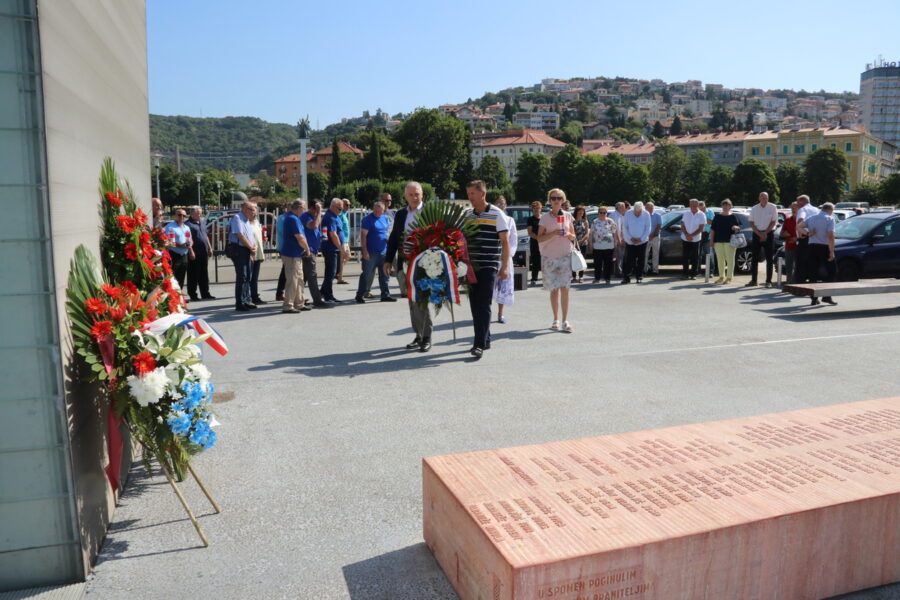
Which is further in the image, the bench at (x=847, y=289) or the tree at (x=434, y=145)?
the tree at (x=434, y=145)

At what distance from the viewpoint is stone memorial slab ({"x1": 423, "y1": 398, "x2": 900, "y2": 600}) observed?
2883 mm

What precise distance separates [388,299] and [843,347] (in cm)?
732

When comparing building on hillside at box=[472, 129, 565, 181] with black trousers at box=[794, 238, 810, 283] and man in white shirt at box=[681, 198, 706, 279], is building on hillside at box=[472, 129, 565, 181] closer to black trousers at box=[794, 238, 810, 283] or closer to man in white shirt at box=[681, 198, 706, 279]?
man in white shirt at box=[681, 198, 706, 279]

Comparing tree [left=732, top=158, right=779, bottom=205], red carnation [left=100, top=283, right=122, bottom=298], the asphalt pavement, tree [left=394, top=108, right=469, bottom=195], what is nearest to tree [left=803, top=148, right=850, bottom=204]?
tree [left=732, top=158, right=779, bottom=205]

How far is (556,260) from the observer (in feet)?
32.7

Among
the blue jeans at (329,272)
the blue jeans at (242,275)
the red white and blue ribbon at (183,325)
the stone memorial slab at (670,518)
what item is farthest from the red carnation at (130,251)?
the blue jeans at (329,272)

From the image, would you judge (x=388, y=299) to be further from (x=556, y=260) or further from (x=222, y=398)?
(x=222, y=398)

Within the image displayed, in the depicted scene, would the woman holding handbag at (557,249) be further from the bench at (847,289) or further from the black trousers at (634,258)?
the black trousers at (634,258)

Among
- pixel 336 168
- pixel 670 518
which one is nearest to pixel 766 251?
pixel 670 518

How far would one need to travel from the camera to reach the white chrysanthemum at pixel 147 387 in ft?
12.0

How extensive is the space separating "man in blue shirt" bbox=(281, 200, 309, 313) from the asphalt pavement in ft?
1.06

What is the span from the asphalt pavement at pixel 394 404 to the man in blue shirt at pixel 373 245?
1.85 feet

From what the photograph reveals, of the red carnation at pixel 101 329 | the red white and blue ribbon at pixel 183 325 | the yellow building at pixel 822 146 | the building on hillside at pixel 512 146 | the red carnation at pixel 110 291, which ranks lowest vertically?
the red white and blue ribbon at pixel 183 325

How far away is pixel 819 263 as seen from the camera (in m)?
13.5
